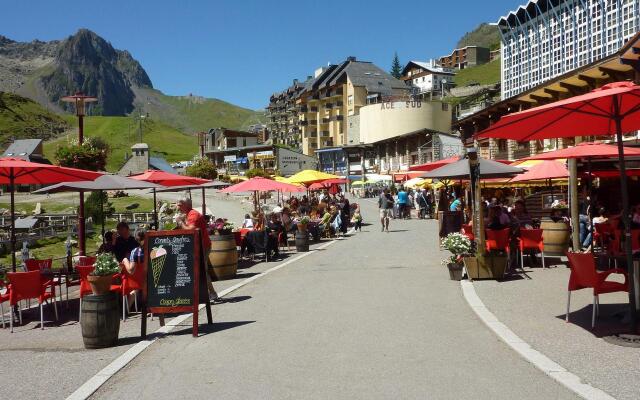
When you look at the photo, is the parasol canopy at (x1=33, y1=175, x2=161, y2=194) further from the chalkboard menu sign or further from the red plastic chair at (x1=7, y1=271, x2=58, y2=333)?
the chalkboard menu sign

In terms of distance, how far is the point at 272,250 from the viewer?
691 inches

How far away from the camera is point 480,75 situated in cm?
14588

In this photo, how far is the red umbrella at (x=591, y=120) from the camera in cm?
709

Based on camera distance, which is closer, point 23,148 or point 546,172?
point 546,172

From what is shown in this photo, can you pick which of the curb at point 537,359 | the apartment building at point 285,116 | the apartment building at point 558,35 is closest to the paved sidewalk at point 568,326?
the curb at point 537,359

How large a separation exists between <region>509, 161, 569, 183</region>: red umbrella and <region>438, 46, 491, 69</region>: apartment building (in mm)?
158205

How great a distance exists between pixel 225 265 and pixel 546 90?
20.8 meters

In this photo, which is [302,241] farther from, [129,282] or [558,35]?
[558,35]

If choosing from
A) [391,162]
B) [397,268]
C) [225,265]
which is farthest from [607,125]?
[391,162]

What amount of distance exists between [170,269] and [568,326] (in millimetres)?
4999

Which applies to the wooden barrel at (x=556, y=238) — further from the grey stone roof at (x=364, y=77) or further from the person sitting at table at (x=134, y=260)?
the grey stone roof at (x=364, y=77)

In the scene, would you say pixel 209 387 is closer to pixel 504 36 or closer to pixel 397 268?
pixel 397 268

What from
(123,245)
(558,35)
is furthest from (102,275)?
(558,35)

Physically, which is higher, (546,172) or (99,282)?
(546,172)
